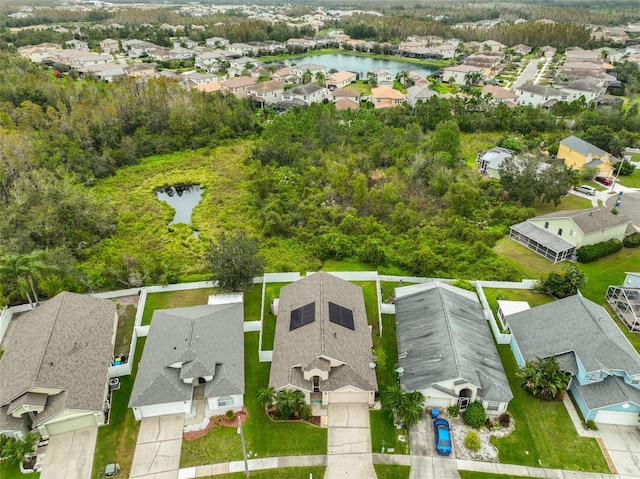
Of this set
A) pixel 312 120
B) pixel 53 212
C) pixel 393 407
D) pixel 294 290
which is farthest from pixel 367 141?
pixel 393 407

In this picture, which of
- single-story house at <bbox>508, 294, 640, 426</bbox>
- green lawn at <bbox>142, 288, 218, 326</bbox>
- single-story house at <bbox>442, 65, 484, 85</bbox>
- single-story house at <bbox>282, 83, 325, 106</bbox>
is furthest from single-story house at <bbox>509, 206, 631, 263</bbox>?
single-story house at <bbox>442, 65, 484, 85</bbox>

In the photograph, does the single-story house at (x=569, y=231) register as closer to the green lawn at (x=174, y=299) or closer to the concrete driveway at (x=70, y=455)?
the green lawn at (x=174, y=299)

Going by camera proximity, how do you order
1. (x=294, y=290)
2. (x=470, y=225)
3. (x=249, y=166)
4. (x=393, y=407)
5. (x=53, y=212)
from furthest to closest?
(x=249, y=166) < (x=470, y=225) < (x=53, y=212) < (x=294, y=290) < (x=393, y=407)

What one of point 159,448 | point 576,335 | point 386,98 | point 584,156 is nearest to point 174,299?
point 159,448

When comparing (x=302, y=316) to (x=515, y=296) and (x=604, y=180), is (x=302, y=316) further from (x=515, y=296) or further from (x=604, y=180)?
(x=604, y=180)

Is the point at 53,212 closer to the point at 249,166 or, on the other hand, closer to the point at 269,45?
the point at 249,166

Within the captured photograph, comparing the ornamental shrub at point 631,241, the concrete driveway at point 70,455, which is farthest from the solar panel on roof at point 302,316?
the ornamental shrub at point 631,241

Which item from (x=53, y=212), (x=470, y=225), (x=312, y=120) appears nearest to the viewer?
(x=53, y=212)
